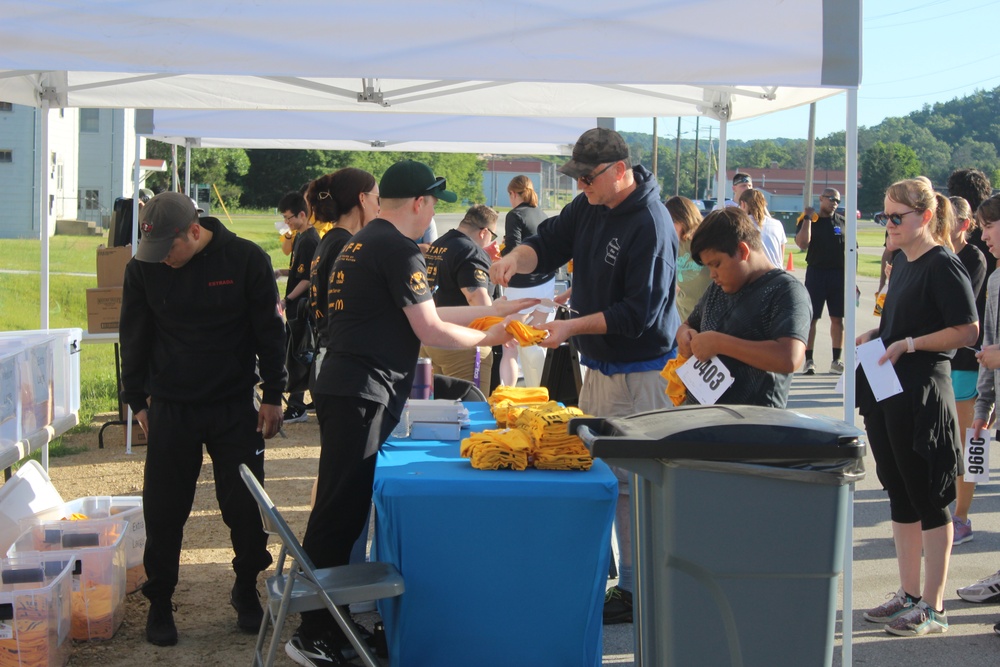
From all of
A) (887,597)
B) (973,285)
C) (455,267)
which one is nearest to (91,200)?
(455,267)

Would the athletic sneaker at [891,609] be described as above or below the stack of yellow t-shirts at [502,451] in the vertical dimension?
below

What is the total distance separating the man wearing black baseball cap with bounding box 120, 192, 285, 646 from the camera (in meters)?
3.68

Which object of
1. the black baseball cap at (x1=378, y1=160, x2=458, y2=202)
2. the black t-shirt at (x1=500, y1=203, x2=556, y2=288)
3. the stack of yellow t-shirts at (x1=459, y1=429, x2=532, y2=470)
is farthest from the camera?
the black t-shirt at (x1=500, y1=203, x2=556, y2=288)

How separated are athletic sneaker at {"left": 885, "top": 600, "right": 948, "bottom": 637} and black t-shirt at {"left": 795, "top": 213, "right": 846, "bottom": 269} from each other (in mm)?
6724

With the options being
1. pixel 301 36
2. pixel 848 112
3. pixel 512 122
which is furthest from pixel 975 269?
pixel 512 122

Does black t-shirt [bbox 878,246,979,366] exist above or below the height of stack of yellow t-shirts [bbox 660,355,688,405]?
above

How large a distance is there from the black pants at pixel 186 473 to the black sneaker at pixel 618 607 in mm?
1472

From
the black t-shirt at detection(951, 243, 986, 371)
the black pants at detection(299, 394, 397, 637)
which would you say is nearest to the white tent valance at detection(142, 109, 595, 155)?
the black t-shirt at detection(951, 243, 986, 371)

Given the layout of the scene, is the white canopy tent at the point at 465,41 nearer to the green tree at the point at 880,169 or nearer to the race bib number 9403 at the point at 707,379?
the race bib number 9403 at the point at 707,379

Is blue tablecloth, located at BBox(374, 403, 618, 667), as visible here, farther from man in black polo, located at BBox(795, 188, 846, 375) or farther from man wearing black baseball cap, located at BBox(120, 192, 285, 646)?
man in black polo, located at BBox(795, 188, 846, 375)

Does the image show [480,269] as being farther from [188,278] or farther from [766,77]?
[766,77]

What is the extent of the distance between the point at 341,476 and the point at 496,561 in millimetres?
650

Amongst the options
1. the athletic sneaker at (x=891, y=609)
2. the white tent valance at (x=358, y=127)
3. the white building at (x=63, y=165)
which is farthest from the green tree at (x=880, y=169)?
the athletic sneaker at (x=891, y=609)

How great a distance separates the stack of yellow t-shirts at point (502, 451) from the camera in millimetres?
3127
